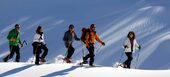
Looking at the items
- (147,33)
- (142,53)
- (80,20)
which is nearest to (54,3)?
(80,20)

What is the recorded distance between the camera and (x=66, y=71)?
1909 centimetres

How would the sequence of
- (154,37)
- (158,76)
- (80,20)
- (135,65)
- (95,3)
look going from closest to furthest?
(158,76) < (135,65) < (154,37) < (80,20) < (95,3)

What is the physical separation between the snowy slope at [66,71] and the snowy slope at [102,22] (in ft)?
30.5

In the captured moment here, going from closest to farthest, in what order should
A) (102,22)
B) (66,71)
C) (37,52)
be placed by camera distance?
1. (66,71)
2. (37,52)
3. (102,22)

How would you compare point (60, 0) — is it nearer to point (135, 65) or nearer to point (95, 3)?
point (95, 3)

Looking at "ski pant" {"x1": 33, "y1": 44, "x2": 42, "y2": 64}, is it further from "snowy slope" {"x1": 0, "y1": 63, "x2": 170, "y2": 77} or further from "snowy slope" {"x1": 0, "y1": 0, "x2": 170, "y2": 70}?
"snowy slope" {"x1": 0, "y1": 0, "x2": 170, "y2": 70}

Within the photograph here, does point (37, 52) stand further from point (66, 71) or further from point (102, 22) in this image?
point (102, 22)

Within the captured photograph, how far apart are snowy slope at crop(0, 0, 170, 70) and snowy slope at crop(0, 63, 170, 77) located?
30.5 feet

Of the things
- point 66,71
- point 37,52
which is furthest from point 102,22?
point 66,71

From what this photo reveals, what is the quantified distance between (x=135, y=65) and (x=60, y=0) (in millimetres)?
20267

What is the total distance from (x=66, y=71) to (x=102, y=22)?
20586 millimetres

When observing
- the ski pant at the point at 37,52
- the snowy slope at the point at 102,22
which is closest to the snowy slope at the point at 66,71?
the ski pant at the point at 37,52

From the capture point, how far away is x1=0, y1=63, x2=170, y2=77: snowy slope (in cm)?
1839

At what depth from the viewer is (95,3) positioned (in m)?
46.4
